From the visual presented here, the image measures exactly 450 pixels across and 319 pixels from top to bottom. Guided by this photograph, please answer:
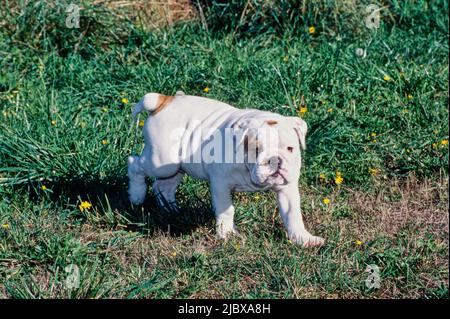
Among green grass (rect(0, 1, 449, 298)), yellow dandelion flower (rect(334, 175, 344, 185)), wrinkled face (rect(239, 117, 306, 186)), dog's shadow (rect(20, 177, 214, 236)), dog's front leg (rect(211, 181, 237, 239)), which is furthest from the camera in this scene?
yellow dandelion flower (rect(334, 175, 344, 185))

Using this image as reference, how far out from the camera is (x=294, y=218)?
526 centimetres

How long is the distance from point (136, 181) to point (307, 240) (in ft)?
3.99

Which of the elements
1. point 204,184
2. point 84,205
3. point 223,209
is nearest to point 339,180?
point 204,184

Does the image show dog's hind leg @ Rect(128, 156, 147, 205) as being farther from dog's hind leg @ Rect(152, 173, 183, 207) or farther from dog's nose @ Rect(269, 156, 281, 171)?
dog's nose @ Rect(269, 156, 281, 171)

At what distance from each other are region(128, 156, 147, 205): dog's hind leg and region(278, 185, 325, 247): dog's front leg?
965 mm

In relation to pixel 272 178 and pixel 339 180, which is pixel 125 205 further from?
pixel 339 180

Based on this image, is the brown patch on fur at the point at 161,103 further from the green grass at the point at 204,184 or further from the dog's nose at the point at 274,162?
the dog's nose at the point at 274,162

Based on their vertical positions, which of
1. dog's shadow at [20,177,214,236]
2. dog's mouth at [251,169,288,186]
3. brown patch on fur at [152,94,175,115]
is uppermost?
brown patch on fur at [152,94,175,115]

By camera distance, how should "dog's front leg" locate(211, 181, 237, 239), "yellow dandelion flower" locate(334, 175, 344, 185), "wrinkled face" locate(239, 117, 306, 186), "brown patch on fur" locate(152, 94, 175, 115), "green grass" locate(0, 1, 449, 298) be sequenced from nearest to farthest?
"wrinkled face" locate(239, 117, 306, 186) → "green grass" locate(0, 1, 449, 298) → "dog's front leg" locate(211, 181, 237, 239) → "brown patch on fur" locate(152, 94, 175, 115) → "yellow dandelion flower" locate(334, 175, 344, 185)

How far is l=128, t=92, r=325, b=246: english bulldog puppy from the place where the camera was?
4.91 m

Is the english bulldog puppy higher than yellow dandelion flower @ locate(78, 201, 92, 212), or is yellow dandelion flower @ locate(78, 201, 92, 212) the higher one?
the english bulldog puppy

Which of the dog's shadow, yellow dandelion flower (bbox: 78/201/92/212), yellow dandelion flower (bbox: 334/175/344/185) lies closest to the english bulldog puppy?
the dog's shadow
